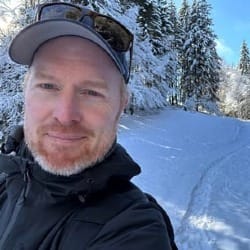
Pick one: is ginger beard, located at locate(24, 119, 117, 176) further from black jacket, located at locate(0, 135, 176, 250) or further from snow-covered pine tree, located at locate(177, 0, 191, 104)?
snow-covered pine tree, located at locate(177, 0, 191, 104)

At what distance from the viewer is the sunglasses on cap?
1451 mm

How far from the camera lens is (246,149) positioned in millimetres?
13914

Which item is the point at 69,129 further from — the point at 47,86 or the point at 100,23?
the point at 100,23

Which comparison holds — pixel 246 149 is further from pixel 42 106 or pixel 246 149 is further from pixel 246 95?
pixel 246 95

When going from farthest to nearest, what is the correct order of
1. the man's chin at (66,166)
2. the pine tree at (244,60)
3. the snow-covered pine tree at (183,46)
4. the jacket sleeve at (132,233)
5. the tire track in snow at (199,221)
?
the pine tree at (244,60) < the snow-covered pine tree at (183,46) < the tire track in snow at (199,221) < the man's chin at (66,166) < the jacket sleeve at (132,233)

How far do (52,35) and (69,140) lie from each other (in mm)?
369

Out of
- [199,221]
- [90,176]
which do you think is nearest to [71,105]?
[90,176]

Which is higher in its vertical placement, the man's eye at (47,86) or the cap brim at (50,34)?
the cap brim at (50,34)

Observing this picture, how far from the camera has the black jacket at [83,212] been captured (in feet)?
3.78

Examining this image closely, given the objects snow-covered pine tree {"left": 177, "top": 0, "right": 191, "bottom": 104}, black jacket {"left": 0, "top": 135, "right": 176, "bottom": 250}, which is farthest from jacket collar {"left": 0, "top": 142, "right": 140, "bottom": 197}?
snow-covered pine tree {"left": 177, "top": 0, "right": 191, "bottom": 104}

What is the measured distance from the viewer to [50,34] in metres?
1.43

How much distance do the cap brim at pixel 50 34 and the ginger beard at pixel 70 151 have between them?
0.26 metres

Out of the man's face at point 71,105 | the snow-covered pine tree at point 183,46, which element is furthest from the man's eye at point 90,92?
the snow-covered pine tree at point 183,46

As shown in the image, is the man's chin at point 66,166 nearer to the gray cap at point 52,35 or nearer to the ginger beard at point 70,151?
the ginger beard at point 70,151
